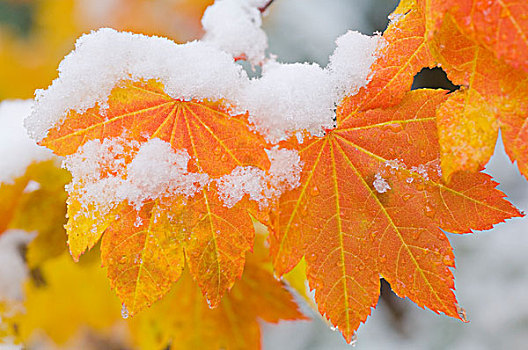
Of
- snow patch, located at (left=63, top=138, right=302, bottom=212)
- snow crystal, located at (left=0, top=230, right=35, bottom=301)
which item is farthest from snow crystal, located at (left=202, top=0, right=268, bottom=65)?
snow crystal, located at (left=0, top=230, right=35, bottom=301)

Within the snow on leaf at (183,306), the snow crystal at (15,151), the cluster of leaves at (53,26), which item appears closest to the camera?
the snow crystal at (15,151)

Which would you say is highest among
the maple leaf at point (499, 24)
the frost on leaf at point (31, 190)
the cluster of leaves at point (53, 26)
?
the cluster of leaves at point (53, 26)

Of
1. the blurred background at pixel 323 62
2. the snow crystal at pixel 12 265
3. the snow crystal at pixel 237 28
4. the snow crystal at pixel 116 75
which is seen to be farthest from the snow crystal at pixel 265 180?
the blurred background at pixel 323 62

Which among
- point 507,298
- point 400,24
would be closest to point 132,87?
point 400,24

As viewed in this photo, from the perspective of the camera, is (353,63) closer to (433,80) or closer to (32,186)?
(32,186)

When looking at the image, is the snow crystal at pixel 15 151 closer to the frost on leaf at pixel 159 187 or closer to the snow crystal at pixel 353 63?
the frost on leaf at pixel 159 187

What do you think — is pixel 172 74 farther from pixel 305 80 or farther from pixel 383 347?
pixel 383 347
